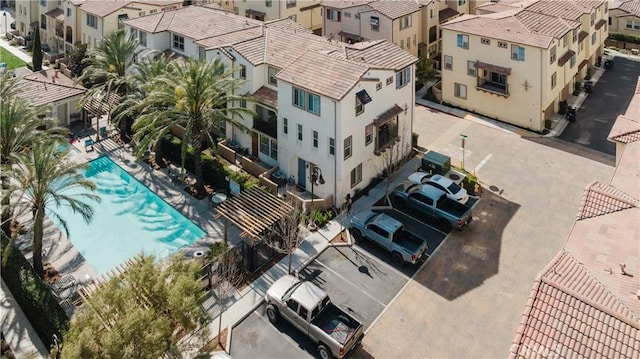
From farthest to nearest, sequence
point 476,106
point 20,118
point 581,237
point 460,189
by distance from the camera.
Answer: point 476,106 < point 460,189 < point 20,118 < point 581,237

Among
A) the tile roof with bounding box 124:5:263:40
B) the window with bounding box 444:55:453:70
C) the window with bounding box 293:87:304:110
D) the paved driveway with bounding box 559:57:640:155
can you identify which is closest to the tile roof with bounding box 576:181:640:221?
the window with bounding box 293:87:304:110

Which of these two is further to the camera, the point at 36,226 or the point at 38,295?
the point at 36,226

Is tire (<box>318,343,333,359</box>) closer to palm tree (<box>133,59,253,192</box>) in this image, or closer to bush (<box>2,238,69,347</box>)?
bush (<box>2,238,69,347</box>)

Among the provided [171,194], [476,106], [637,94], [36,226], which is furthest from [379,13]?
[36,226]

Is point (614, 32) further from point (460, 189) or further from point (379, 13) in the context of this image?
point (460, 189)

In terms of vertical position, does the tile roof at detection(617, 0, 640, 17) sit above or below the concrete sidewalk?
above

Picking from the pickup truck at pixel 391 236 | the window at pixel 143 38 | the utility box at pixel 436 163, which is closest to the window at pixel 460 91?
the utility box at pixel 436 163
